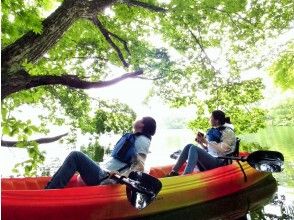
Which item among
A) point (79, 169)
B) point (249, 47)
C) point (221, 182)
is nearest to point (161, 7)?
point (79, 169)

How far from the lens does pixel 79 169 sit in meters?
5.28

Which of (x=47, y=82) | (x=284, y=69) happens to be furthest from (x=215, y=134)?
(x=284, y=69)

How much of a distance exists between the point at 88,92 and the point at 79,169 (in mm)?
6029

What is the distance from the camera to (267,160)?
25.1 ft

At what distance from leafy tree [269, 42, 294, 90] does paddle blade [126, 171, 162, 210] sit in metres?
11.6

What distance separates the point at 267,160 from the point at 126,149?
365cm

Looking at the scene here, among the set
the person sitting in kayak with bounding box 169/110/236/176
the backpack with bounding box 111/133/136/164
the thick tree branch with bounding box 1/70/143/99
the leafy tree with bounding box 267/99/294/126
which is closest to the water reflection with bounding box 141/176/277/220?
the person sitting in kayak with bounding box 169/110/236/176

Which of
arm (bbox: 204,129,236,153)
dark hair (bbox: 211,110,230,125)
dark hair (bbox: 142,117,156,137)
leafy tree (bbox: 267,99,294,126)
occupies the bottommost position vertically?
arm (bbox: 204,129,236,153)

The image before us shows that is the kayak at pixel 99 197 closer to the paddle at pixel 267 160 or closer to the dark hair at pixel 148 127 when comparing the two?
the paddle at pixel 267 160

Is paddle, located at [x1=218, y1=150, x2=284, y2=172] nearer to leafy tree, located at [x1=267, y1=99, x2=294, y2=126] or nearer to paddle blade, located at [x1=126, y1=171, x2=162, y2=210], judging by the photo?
paddle blade, located at [x1=126, y1=171, x2=162, y2=210]

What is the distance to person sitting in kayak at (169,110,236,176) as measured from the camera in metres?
7.36

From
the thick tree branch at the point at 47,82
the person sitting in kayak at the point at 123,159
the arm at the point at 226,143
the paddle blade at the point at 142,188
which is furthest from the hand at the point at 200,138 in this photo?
the thick tree branch at the point at 47,82

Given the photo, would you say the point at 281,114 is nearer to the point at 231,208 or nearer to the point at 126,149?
the point at 231,208

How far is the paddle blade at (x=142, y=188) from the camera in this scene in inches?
192
